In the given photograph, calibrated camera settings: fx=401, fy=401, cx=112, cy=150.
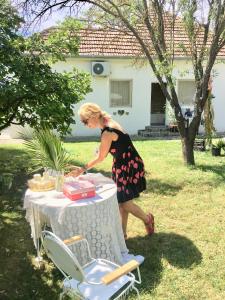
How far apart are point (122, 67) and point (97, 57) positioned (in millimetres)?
1206

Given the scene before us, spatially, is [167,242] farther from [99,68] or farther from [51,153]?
[99,68]

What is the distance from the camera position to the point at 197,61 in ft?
31.8

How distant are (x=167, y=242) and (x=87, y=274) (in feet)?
6.48

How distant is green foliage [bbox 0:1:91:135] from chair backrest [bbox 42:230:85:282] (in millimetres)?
3378

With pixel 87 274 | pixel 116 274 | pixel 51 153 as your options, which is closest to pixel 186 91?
pixel 51 153

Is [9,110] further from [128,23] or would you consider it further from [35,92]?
[128,23]

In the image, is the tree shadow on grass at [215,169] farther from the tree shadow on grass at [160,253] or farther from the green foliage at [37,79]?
the tree shadow on grass at [160,253]

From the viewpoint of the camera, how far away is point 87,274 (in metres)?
3.91

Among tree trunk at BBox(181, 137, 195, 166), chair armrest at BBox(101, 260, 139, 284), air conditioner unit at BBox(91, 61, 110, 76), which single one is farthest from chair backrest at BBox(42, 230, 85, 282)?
air conditioner unit at BBox(91, 61, 110, 76)

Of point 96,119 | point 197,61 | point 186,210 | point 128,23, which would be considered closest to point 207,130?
point 197,61

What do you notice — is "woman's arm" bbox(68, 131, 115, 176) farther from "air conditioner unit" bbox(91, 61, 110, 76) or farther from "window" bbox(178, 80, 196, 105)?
"window" bbox(178, 80, 196, 105)

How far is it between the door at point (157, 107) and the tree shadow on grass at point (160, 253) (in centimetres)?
1278

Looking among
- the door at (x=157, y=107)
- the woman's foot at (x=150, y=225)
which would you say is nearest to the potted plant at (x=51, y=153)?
the woman's foot at (x=150, y=225)

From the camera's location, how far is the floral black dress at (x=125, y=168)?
16.8 feet
